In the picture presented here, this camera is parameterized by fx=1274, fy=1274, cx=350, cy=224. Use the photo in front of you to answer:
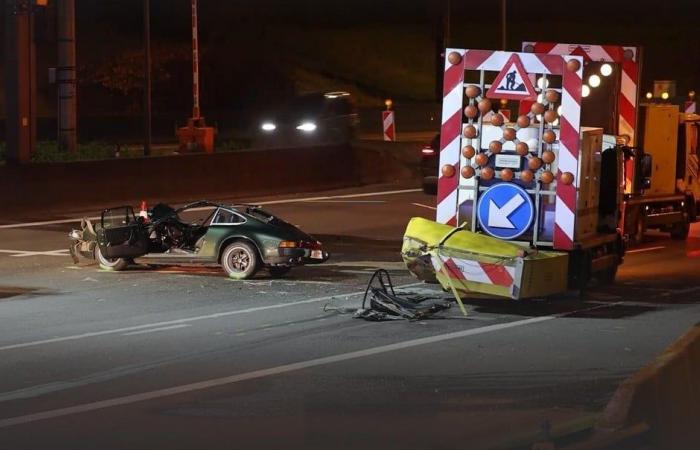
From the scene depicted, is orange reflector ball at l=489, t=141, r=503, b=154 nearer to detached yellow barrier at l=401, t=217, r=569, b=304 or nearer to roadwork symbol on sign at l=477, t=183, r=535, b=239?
roadwork symbol on sign at l=477, t=183, r=535, b=239

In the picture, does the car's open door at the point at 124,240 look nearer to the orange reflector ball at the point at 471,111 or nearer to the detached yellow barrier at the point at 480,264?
the detached yellow barrier at the point at 480,264

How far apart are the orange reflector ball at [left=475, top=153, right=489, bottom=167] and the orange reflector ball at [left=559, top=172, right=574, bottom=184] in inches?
36.1

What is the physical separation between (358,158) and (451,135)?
16.2 meters

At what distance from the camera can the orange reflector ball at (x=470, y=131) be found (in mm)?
14633

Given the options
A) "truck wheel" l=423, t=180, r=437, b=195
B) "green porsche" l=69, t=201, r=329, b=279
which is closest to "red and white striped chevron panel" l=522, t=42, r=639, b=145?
"green porsche" l=69, t=201, r=329, b=279

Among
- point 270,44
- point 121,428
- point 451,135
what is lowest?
point 121,428

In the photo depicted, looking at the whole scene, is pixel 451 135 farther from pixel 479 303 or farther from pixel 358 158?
pixel 358 158

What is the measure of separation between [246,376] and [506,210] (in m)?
5.10

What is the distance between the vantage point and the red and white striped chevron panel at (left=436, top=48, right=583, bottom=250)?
46.8 feet

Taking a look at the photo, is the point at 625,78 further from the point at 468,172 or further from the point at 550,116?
the point at 468,172

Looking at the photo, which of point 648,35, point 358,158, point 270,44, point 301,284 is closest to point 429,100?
point 270,44

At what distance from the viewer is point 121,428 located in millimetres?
8773

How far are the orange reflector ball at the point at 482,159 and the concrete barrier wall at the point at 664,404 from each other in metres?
5.99

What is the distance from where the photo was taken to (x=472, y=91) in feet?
47.9
